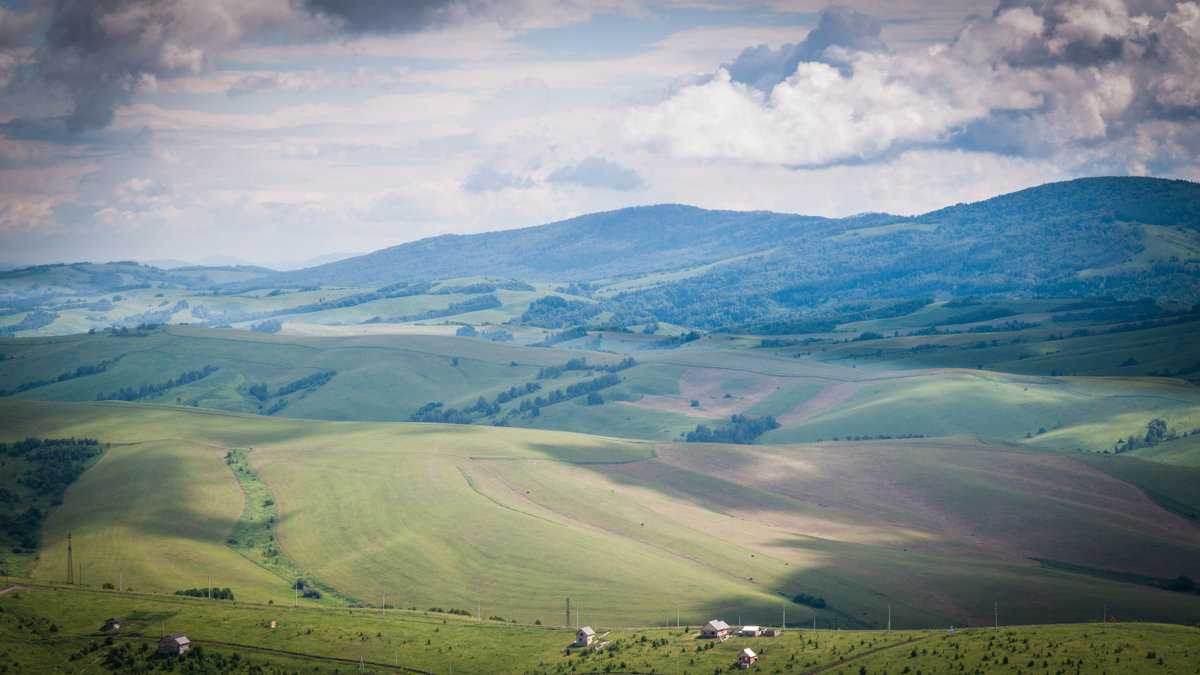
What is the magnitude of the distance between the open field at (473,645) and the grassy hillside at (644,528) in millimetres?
14088

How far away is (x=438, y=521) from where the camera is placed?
14612 cm

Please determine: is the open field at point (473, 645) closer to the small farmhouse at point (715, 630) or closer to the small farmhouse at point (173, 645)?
the small farmhouse at point (173, 645)

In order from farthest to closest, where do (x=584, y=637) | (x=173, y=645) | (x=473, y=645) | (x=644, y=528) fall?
Result: (x=644, y=528)
(x=473, y=645)
(x=584, y=637)
(x=173, y=645)

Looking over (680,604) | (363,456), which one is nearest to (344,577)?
(680,604)

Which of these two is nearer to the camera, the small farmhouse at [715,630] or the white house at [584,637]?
the small farmhouse at [715,630]

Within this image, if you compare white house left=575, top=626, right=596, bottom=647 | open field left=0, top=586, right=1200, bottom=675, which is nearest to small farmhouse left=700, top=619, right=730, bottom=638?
open field left=0, top=586, right=1200, bottom=675

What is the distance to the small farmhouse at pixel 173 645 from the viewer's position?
86800 millimetres

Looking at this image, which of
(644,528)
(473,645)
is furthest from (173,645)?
(644,528)

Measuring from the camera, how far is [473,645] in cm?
9419

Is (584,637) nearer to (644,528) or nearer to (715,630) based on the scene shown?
(715,630)

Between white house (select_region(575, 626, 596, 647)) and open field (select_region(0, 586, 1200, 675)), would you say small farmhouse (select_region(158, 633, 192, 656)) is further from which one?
white house (select_region(575, 626, 596, 647))

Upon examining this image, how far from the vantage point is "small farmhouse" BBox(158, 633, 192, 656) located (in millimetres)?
86800

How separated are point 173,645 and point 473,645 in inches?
1102

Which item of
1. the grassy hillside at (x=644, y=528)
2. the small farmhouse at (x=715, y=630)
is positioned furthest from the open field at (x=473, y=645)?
the grassy hillside at (x=644, y=528)
